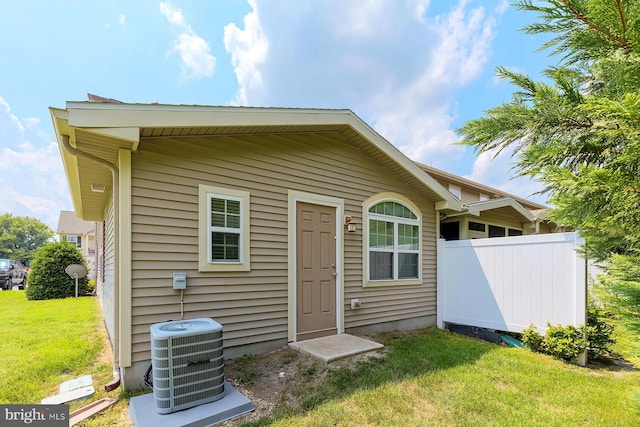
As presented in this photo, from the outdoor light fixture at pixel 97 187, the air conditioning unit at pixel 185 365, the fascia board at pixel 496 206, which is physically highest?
the outdoor light fixture at pixel 97 187

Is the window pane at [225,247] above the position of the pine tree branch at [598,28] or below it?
below

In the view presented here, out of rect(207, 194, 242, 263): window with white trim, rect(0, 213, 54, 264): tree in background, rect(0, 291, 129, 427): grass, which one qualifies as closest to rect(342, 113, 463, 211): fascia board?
rect(207, 194, 242, 263): window with white trim

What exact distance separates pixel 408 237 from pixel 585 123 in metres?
4.69

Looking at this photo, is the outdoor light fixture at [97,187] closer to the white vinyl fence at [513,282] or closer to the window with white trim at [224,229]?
the window with white trim at [224,229]

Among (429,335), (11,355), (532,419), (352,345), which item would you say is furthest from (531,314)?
(11,355)

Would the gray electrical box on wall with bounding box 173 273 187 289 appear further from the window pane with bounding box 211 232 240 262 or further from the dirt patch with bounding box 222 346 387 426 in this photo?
the dirt patch with bounding box 222 346 387 426

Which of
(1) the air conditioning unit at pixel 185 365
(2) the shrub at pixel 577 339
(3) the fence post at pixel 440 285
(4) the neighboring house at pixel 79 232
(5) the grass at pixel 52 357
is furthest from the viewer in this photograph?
(4) the neighboring house at pixel 79 232

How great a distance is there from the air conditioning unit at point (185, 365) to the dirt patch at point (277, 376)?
1.32 ft

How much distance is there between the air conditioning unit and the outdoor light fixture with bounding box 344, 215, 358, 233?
287cm

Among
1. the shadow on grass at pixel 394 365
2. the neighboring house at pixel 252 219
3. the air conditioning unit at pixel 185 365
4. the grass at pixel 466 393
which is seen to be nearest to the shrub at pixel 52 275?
the neighboring house at pixel 252 219

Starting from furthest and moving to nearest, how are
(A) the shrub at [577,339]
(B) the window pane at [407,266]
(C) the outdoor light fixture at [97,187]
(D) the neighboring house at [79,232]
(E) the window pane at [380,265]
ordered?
(D) the neighboring house at [79,232]
(B) the window pane at [407,266]
(E) the window pane at [380,265]
(C) the outdoor light fixture at [97,187]
(A) the shrub at [577,339]

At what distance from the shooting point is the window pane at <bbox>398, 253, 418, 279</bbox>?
248 inches

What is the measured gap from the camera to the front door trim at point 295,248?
4.73m

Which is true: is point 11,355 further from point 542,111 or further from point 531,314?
point 531,314
